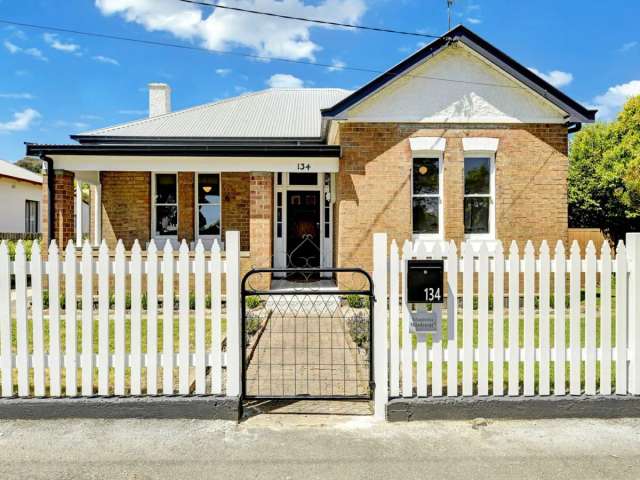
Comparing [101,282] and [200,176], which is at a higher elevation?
[200,176]

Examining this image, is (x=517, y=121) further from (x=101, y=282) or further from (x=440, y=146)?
(x=101, y=282)

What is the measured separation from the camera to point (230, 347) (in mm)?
4062

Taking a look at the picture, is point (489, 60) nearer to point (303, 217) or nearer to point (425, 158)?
point (425, 158)

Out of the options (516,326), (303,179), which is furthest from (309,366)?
(303,179)

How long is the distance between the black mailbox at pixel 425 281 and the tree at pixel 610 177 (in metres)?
18.1

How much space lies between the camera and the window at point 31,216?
27.1 m

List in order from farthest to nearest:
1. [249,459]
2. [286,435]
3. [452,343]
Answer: [452,343], [286,435], [249,459]

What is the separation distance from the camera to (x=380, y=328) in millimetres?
4047

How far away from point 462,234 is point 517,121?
287 cm

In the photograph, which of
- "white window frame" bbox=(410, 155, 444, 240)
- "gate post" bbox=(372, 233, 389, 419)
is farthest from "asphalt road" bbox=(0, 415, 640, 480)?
"white window frame" bbox=(410, 155, 444, 240)

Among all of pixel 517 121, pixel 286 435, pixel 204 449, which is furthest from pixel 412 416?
pixel 517 121

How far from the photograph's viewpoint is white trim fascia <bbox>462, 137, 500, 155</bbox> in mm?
10812

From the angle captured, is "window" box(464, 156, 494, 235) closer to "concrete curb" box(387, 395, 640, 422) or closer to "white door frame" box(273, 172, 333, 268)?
"white door frame" box(273, 172, 333, 268)

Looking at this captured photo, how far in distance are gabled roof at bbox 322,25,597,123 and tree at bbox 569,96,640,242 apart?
397 inches
